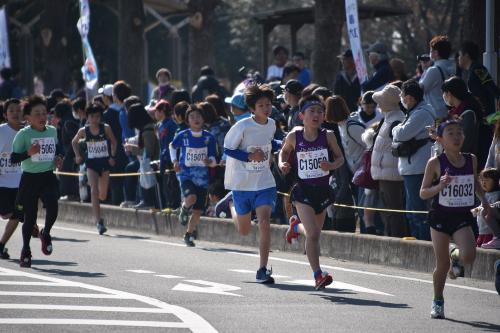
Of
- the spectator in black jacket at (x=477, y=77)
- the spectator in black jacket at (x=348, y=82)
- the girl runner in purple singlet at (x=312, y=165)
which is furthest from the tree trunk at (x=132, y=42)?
the girl runner in purple singlet at (x=312, y=165)

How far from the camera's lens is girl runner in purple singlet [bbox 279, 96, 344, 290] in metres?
13.6

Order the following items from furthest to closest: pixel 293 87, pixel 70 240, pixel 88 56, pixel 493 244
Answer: pixel 88 56
pixel 70 240
pixel 293 87
pixel 493 244

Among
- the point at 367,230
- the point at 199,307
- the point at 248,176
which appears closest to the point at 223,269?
the point at 248,176

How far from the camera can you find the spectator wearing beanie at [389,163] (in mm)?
16031

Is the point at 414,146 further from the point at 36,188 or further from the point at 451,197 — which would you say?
the point at 36,188

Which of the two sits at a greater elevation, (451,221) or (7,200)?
(7,200)

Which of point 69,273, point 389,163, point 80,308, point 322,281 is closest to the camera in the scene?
point 80,308

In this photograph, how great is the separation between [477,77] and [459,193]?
482 cm

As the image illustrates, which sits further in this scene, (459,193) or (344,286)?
(344,286)

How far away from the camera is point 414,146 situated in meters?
15.5

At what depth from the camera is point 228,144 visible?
14664mm

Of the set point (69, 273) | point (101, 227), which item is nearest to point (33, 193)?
point (69, 273)

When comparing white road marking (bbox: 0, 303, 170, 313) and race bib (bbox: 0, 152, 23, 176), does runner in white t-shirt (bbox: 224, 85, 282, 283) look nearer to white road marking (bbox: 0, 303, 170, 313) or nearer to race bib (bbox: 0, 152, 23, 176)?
white road marking (bbox: 0, 303, 170, 313)

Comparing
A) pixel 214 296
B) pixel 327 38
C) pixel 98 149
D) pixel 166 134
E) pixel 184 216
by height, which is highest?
pixel 327 38
